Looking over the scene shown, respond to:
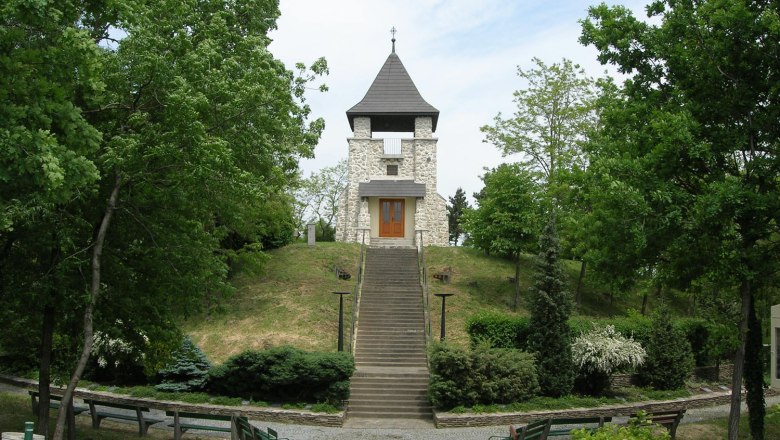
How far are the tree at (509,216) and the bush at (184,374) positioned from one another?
13.2 metres

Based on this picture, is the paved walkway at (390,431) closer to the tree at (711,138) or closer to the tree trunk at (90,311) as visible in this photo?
the tree trunk at (90,311)

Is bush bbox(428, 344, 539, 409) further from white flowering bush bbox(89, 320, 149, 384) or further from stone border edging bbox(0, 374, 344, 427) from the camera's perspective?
white flowering bush bbox(89, 320, 149, 384)

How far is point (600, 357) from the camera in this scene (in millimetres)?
19156

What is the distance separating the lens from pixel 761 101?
40.5 feet

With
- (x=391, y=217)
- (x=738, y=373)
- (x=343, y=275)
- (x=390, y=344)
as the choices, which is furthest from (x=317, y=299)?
(x=738, y=373)

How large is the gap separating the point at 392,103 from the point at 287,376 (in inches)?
862

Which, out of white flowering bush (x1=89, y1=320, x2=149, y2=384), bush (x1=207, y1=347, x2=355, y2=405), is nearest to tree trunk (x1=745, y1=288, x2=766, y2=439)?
bush (x1=207, y1=347, x2=355, y2=405)

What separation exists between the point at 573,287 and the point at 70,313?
74.4 ft

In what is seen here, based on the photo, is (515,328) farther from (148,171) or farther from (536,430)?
(148,171)

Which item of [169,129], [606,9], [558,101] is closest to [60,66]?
[169,129]

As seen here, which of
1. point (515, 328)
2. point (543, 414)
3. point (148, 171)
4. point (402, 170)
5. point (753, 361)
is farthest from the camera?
point (402, 170)

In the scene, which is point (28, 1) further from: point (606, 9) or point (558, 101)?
point (558, 101)

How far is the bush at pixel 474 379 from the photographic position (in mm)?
17109

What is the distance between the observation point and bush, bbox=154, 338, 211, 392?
1808 cm
